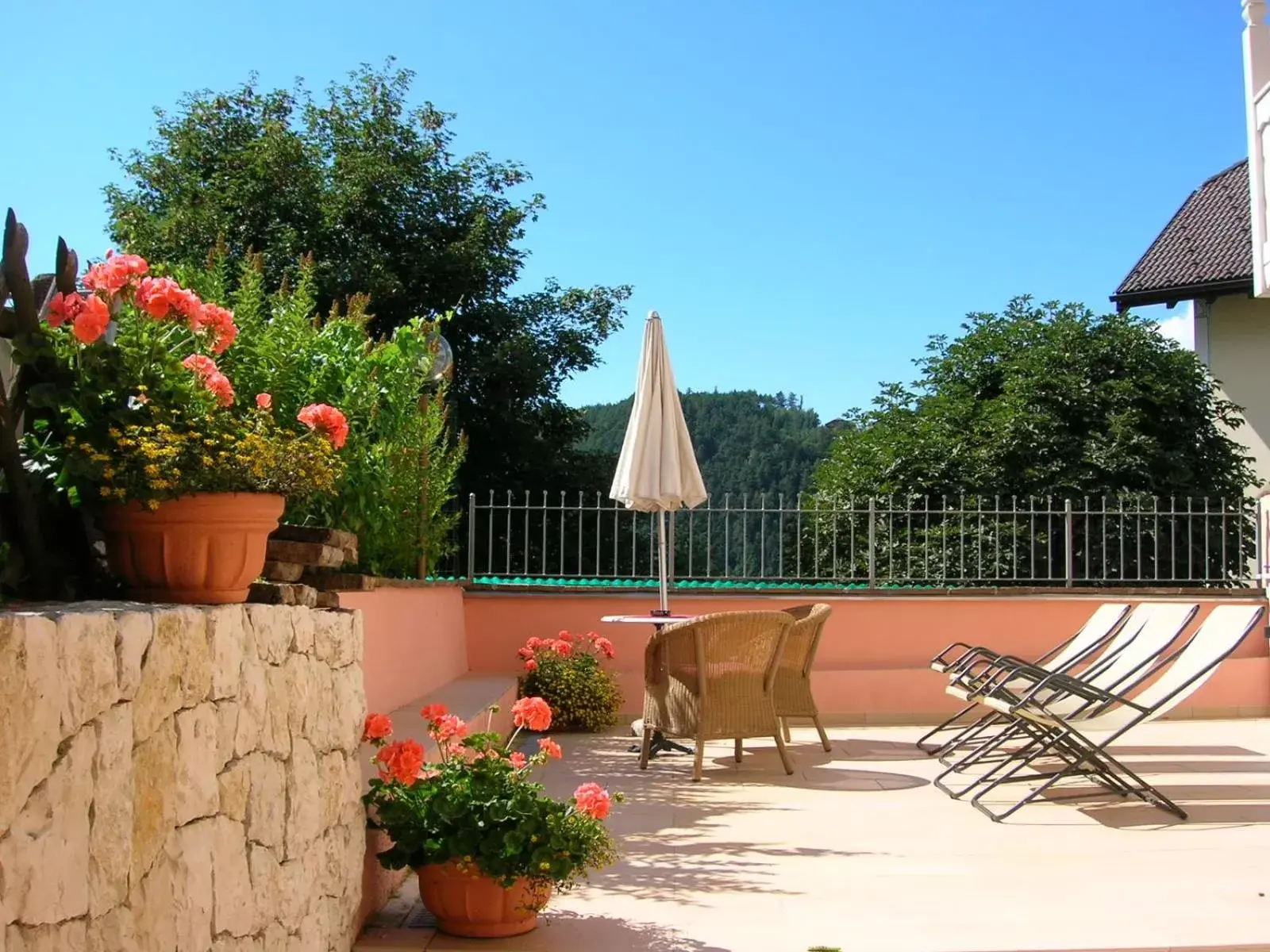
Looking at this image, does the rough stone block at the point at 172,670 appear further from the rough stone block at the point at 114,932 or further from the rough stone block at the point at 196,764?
the rough stone block at the point at 114,932

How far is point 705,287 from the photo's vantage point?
12.8 m

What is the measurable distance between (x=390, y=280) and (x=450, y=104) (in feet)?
12.0

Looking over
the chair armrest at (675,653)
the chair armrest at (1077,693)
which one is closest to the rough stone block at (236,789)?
the chair armrest at (1077,693)

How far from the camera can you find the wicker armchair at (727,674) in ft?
20.7

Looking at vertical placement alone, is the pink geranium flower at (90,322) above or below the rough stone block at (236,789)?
above

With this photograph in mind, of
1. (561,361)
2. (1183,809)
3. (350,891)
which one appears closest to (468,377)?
(561,361)

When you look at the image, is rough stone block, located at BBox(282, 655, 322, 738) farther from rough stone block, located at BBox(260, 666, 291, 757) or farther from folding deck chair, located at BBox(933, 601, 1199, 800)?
folding deck chair, located at BBox(933, 601, 1199, 800)

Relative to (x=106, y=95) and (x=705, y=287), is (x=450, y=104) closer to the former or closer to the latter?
(x=705, y=287)

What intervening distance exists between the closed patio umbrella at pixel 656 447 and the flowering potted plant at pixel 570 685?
0.74 m

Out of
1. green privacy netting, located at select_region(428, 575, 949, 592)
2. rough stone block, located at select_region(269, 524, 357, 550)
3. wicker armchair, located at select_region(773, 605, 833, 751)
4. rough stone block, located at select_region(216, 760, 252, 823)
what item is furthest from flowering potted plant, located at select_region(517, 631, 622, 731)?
rough stone block, located at select_region(216, 760, 252, 823)

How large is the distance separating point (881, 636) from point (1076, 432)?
4.90m

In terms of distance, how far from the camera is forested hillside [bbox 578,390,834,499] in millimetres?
17453

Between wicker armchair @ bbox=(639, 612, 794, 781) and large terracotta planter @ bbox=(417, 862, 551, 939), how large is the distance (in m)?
2.88

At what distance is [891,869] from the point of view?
14.5 ft
